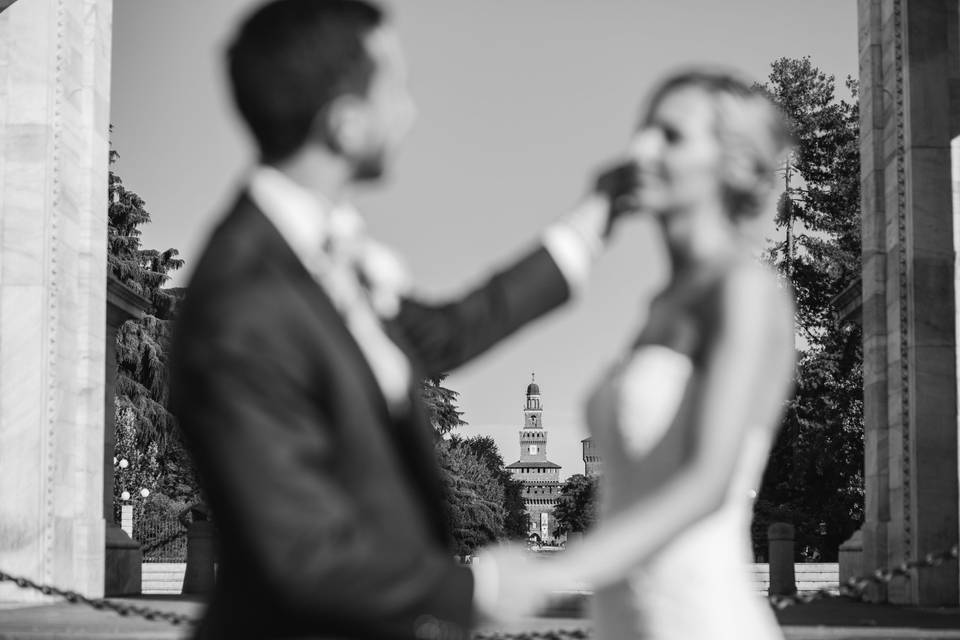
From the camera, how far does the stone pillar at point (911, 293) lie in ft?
51.8

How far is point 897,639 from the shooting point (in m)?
10.4

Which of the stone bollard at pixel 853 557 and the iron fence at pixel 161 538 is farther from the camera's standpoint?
the iron fence at pixel 161 538

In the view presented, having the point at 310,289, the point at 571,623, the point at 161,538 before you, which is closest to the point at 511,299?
the point at 310,289

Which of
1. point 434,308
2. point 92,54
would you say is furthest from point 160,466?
point 434,308

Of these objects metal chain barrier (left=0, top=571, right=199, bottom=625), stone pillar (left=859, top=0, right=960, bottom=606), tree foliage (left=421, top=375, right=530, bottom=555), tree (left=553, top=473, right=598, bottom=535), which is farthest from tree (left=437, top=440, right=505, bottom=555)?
tree (left=553, top=473, right=598, bottom=535)

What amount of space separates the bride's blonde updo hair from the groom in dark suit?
0.58 meters

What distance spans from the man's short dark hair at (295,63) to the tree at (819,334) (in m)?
39.1

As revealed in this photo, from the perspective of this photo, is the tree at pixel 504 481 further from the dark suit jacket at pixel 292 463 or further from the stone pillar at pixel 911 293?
the dark suit jacket at pixel 292 463

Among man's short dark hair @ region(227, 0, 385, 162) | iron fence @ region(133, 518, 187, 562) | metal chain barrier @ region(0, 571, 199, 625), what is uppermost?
man's short dark hair @ region(227, 0, 385, 162)

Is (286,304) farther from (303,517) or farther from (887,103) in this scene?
(887,103)

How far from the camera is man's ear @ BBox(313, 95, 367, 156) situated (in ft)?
6.44

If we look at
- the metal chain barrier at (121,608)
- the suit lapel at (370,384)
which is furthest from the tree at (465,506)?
the suit lapel at (370,384)

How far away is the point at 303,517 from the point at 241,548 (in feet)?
0.39

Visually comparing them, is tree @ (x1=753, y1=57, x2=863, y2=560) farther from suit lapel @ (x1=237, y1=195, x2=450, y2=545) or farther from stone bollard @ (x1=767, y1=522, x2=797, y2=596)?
suit lapel @ (x1=237, y1=195, x2=450, y2=545)
